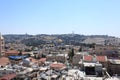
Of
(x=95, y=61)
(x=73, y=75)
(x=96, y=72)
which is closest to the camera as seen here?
(x=73, y=75)

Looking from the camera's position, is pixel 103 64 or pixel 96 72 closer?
pixel 96 72

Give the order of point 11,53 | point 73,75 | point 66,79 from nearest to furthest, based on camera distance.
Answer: point 66,79 < point 73,75 < point 11,53

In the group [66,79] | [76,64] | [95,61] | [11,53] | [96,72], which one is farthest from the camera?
[11,53]

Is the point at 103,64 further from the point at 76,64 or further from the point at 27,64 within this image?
the point at 27,64

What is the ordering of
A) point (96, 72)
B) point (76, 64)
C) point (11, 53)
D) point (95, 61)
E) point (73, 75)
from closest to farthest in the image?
point (73, 75)
point (96, 72)
point (95, 61)
point (76, 64)
point (11, 53)

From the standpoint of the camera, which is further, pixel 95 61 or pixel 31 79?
pixel 95 61

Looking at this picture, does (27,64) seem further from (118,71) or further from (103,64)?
(118,71)

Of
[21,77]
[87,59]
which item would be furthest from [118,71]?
[21,77]

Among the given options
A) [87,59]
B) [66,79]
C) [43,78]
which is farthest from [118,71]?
[43,78]

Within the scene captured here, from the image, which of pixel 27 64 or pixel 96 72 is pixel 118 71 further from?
pixel 27 64
